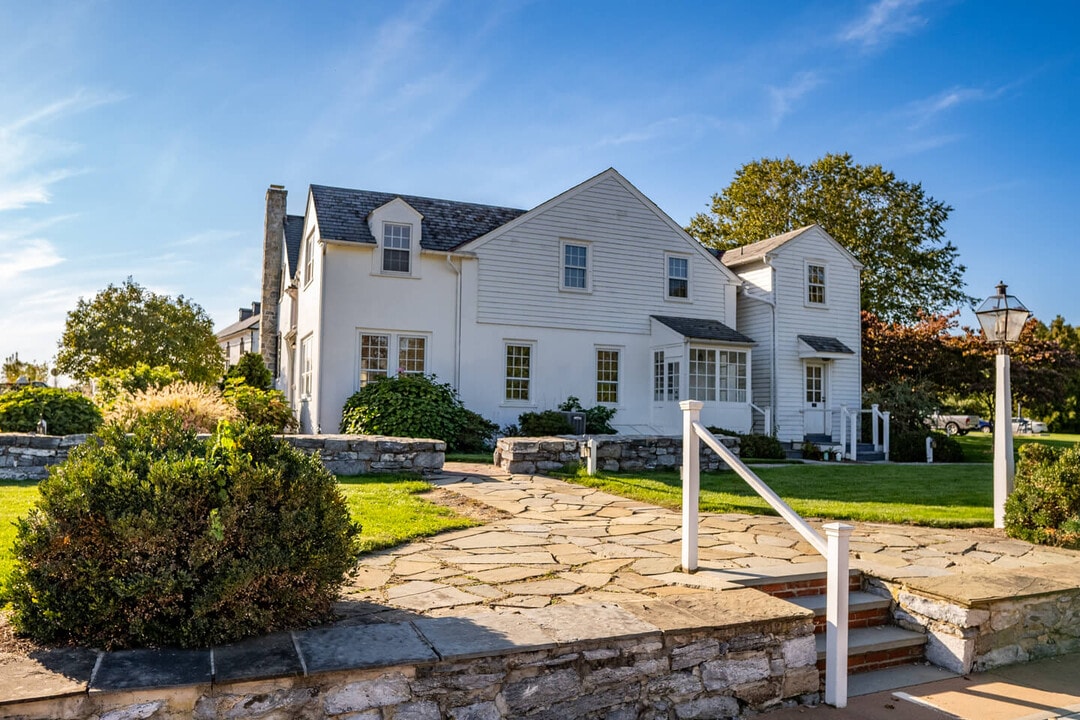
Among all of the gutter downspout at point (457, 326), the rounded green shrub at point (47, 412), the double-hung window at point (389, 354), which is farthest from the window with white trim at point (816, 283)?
the rounded green shrub at point (47, 412)

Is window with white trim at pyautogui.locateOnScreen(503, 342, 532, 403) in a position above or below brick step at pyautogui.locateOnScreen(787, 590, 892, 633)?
above

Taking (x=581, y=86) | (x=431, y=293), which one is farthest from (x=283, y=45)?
(x=431, y=293)

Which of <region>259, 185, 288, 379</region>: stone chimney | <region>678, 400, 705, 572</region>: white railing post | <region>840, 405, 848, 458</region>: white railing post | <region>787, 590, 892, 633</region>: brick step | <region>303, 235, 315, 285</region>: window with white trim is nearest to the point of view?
<region>787, 590, 892, 633</region>: brick step

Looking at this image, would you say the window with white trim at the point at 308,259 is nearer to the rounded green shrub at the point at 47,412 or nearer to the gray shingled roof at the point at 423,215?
the gray shingled roof at the point at 423,215

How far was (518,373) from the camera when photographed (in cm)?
1814

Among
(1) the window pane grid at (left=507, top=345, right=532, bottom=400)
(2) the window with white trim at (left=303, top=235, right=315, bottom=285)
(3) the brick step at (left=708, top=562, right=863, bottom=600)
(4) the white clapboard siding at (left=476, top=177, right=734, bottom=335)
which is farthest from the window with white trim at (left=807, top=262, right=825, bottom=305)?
(3) the brick step at (left=708, top=562, right=863, bottom=600)

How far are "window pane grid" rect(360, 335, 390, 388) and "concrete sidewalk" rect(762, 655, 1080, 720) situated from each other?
550 inches

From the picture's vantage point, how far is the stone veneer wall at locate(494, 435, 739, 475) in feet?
38.4

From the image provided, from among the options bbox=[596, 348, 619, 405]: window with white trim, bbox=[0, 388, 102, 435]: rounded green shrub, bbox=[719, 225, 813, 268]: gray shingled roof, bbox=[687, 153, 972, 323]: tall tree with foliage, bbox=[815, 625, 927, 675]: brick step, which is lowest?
bbox=[815, 625, 927, 675]: brick step

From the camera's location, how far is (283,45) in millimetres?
9922

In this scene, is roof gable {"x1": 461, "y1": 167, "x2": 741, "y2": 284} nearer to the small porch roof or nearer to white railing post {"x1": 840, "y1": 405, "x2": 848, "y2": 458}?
the small porch roof

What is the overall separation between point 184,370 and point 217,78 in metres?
22.0

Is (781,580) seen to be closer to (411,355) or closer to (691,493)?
(691,493)

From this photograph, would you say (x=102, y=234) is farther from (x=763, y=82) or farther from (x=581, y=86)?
(x=763, y=82)
